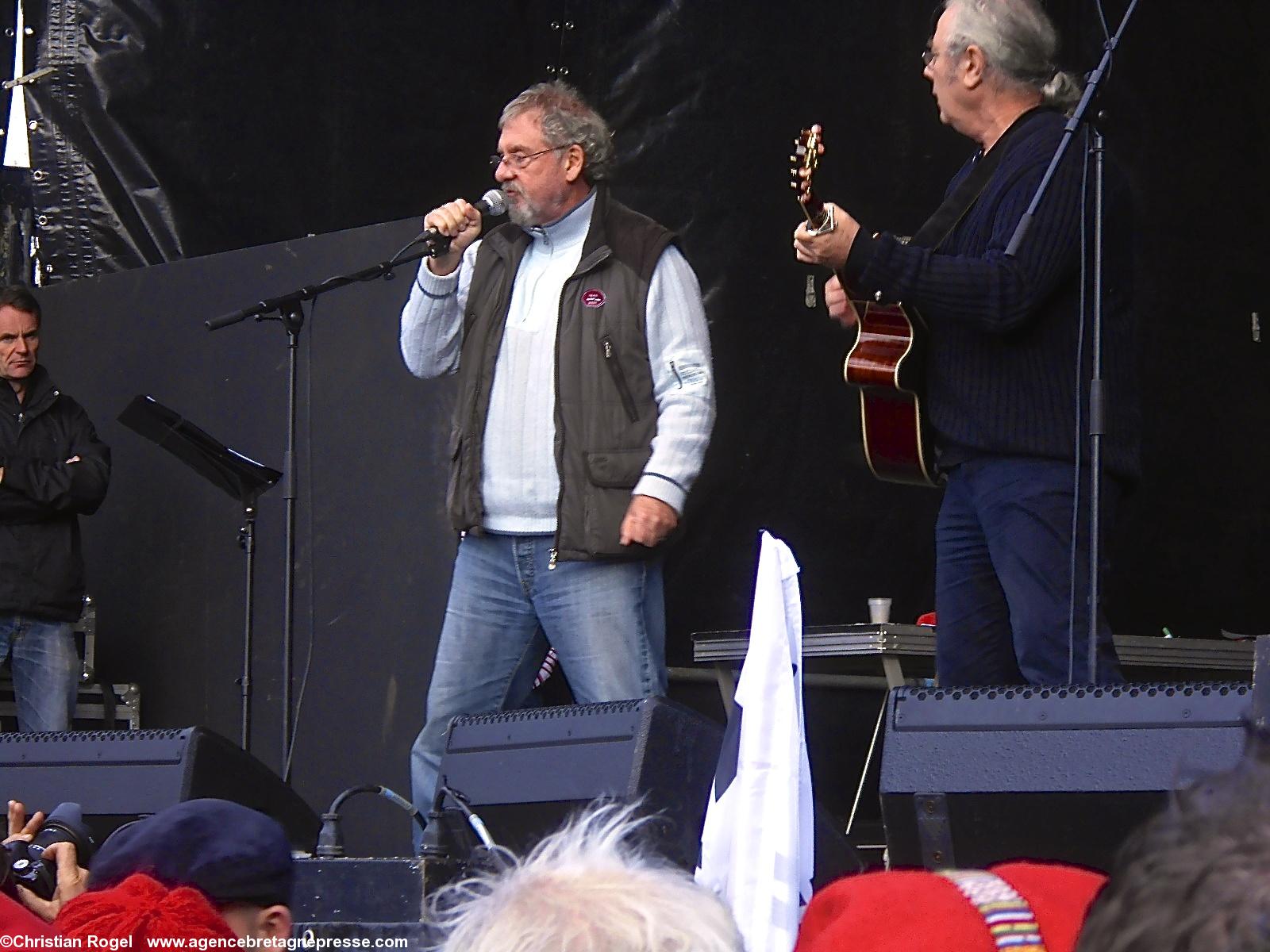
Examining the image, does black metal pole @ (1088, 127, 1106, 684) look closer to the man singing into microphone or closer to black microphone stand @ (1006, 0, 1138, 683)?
black microphone stand @ (1006, 0, 1138, 683)

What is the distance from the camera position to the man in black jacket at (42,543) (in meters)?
5.90

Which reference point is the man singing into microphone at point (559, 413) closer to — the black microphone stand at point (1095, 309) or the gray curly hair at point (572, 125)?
the gray curly hair at point (572, 125)

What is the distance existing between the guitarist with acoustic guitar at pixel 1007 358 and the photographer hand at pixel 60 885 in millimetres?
1647

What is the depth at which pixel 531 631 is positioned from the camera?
12.7 feet

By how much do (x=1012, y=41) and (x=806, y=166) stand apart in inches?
21.3

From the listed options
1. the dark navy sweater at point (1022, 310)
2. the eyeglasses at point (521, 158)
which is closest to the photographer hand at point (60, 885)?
the dark navy sweater at point (1022, 310)

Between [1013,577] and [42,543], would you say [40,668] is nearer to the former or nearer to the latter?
[42,543]

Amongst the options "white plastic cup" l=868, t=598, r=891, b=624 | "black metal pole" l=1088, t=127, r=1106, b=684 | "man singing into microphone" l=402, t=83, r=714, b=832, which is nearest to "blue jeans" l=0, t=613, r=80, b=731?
"man singing into microphone" l=402, t=83, r=714, b=832

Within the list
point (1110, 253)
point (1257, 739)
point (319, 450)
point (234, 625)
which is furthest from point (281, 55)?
point (1257, 739)

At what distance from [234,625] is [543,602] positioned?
241cm

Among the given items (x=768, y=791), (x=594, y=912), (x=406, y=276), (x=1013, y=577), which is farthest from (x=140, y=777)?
(x=406, y=276)

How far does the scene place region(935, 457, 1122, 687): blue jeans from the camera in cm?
311

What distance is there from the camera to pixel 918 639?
5.21 meters

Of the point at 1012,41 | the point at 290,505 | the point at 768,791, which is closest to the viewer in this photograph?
the point at 768,791
